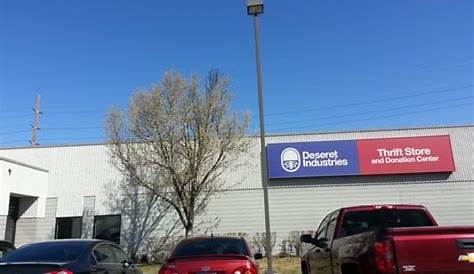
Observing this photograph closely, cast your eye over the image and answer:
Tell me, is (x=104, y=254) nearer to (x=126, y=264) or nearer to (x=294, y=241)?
(x=126, y=264)

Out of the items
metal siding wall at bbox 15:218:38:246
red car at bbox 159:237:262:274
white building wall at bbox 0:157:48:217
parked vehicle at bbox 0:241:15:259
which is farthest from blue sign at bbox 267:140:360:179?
red car at bbox 159:237:262:274

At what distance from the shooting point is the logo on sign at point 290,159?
26439 mm

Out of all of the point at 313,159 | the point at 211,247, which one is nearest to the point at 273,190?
the point at 313,159

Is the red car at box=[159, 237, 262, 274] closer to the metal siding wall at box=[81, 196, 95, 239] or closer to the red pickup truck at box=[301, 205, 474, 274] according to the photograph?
the red pickup truck at box=[301, 205, 474, 274]

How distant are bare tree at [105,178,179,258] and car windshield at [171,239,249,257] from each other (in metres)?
16.6

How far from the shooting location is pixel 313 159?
86.7ft

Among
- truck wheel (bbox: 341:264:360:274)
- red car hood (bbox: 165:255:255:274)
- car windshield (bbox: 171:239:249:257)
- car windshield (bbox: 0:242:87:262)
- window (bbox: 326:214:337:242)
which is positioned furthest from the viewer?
car windshield (bbox: 171:239:249:257)

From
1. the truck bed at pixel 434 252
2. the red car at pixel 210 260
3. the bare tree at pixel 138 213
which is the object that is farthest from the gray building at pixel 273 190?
the truck bed at pixel 434 252

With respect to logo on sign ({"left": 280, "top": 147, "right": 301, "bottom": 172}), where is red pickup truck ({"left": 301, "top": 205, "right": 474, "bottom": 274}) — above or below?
below

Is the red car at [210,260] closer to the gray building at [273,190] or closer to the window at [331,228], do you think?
the window at [331,228]

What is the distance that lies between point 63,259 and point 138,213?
Answer: 18.7 metres

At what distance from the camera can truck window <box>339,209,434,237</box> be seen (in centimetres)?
926

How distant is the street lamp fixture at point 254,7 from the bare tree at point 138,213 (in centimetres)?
1338

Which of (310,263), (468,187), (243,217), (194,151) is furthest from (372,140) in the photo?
(310,263)
